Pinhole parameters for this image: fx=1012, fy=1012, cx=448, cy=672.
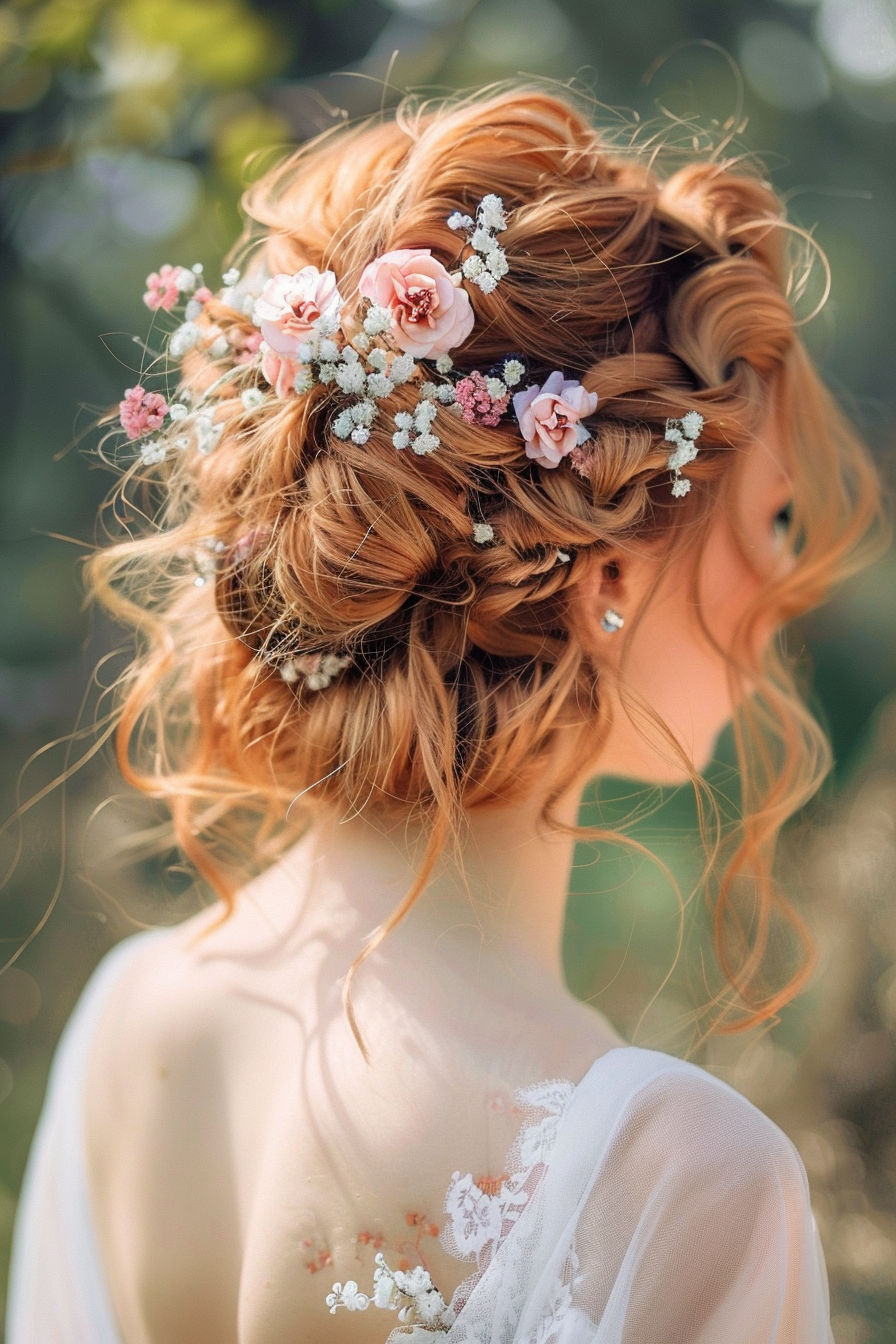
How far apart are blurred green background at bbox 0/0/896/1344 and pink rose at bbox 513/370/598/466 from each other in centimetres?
64

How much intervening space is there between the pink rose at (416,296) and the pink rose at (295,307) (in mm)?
43

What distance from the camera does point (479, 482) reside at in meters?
0.95

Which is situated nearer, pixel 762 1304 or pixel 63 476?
pixel 762 1304

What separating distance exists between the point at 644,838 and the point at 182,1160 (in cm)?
81

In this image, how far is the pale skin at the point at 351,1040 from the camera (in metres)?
0.86

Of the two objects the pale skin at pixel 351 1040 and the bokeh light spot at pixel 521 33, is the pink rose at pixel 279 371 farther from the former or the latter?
the bokeh light spot at pixel 521 33

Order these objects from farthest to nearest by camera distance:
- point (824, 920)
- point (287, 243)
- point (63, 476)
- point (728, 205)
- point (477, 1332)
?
point (63, 476)
point (824, 920)
point (728, 205)
point (287, 243)
point (477, 1332)

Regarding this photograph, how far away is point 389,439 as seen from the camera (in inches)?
36.4

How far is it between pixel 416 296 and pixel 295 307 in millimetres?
119

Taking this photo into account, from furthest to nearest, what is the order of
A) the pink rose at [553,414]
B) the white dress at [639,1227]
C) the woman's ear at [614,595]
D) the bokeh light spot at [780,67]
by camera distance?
the bokeh light spot at [780,67] < the woman's ear at [614,595] < the pink rose at [553,414] < the white dress at [639,1227]

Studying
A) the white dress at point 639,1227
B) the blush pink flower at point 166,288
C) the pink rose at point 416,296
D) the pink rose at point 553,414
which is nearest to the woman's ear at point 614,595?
the pink rose at point 553,414

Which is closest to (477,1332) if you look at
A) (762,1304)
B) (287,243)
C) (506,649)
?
(762,1304)

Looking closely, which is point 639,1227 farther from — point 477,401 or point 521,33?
point 521,33

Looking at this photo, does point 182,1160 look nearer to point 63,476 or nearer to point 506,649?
point 506,649
